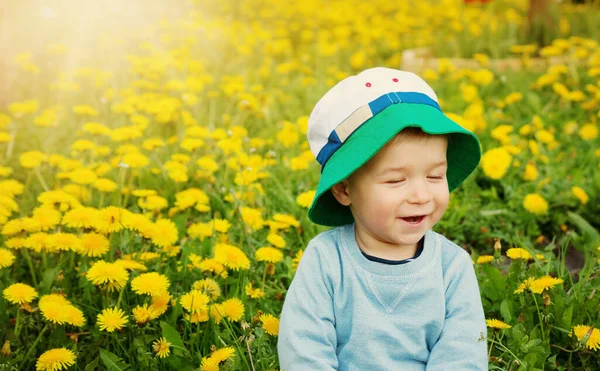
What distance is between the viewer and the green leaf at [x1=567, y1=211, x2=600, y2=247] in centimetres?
262

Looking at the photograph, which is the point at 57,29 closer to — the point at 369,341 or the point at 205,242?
the point at 205,242

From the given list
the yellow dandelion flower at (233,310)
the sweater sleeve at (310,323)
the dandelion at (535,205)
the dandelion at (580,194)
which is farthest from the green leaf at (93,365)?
the dandelion at (580,194)

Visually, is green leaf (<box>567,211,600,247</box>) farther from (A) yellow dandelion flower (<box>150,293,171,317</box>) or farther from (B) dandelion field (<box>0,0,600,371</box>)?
(A) yellow dandelion flower (<box>150,293,171,317</box>)

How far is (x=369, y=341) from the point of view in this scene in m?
1.63

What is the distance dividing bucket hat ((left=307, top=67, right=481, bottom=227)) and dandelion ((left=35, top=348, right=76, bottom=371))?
0.74 meters

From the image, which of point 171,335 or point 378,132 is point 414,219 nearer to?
point 378,132

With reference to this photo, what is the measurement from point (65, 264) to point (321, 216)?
95cm

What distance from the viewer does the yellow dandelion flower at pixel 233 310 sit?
185 centimetres

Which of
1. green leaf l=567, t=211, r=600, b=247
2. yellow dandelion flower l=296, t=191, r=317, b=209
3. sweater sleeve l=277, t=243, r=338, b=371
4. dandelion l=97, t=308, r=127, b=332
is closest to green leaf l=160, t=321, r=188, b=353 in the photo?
dandelion l=97, t=308, r=127, b=332

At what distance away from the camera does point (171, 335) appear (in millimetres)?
1829

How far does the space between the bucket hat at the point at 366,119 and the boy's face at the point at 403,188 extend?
6 cm

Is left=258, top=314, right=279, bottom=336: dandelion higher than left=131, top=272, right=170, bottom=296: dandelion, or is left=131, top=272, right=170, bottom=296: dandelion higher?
left=131, top=272, right=170, bottom=296: dandelion

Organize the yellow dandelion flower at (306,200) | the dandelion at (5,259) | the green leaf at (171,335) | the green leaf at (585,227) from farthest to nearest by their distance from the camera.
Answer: the green leaf at (585,227), the yellow dandelion flower at (306,200), the dandelion at (5,259), the green leaf at (171,335)

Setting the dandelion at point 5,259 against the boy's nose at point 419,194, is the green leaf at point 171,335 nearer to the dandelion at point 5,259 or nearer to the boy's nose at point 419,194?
the dandelion at point 5,259
